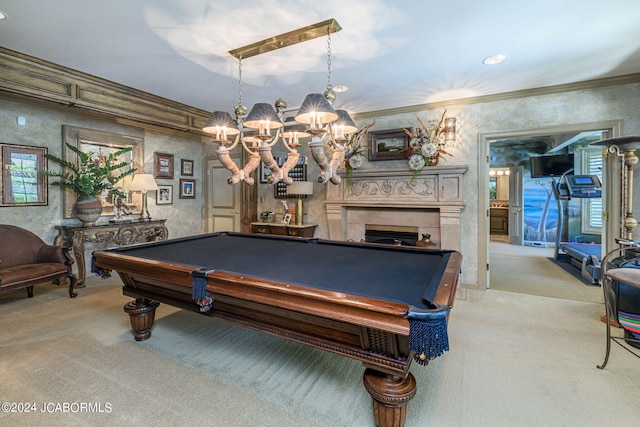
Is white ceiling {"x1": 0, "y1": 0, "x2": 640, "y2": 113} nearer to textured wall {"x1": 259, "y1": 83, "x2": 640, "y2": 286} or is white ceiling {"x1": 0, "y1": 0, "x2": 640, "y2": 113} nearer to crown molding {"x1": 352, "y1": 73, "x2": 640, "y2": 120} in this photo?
crown molding {"x1": 352, "y1": 73, "x2": 640, "y2": 120}

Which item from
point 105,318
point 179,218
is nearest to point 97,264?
point 105,318

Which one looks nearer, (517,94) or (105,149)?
(517,94)

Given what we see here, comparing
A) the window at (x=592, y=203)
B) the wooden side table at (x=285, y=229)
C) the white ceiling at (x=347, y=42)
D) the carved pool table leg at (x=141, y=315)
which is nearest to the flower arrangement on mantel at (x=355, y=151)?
the white ceiling at (x=347, y=42)

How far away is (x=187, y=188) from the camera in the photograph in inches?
222

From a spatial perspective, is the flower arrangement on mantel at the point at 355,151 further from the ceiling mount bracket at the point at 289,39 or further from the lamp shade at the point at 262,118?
the lamp shade at the point at 262,118

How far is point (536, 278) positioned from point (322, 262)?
3.96 m

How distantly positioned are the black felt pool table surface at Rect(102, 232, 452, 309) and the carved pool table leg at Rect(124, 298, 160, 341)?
0.42 metres

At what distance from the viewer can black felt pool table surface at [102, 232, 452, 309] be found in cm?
155

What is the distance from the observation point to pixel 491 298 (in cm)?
356

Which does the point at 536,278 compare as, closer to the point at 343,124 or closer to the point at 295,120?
the point at 343,124

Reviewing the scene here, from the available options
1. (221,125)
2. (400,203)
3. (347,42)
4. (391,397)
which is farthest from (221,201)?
(391,397)

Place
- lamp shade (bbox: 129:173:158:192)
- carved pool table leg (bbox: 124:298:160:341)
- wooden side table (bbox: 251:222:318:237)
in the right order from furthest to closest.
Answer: wooden side table (bbox: 251:222:318:237)
lamp shade (bbox: 129:173:158:192)
carved pool table leg (bbox: 124:298:160:341)

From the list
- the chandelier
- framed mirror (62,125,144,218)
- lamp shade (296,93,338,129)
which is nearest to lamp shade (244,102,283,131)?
the chandelier

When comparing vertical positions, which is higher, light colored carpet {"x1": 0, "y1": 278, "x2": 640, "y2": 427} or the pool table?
the pool table
